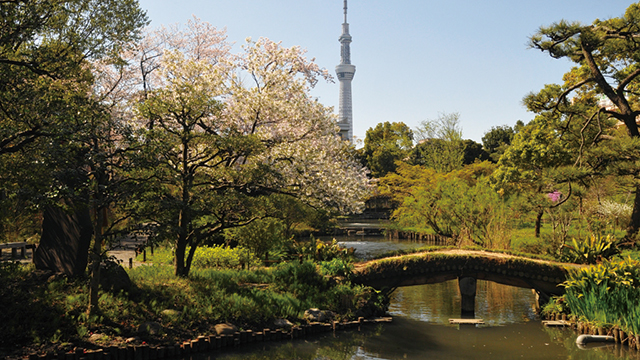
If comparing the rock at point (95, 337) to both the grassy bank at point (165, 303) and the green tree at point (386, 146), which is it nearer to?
the grassy bank at point (165, 303)

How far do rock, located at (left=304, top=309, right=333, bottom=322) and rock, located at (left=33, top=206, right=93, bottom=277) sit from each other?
5.66 metres

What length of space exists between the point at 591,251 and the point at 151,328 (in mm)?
12787

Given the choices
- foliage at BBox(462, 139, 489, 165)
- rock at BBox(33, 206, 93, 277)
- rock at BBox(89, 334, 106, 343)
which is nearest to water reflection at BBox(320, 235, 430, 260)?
rock at BBox(33, 206, 93, 277)

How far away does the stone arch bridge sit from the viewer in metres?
14.5

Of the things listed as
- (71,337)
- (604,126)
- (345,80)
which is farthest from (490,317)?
(345,80)

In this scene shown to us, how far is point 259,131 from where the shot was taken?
49.9 feet

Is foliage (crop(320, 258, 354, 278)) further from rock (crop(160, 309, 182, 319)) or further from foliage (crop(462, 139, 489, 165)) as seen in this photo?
foliage (crop(462, 139, 489, 165))

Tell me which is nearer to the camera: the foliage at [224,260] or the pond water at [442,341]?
the pond water at [442,341]

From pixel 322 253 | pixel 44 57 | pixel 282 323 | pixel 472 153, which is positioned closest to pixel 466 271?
pixel 322 253

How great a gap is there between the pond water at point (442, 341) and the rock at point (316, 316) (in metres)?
0.59

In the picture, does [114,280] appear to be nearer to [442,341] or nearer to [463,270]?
[442,341]

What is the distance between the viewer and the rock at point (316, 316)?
42.3 feet

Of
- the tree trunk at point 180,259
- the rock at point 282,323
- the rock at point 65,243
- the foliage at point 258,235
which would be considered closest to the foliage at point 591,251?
the rock at point 282,323

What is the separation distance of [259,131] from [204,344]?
6.90 m
